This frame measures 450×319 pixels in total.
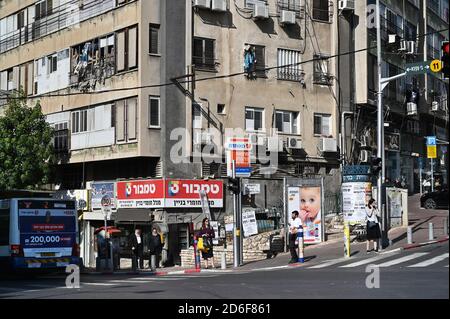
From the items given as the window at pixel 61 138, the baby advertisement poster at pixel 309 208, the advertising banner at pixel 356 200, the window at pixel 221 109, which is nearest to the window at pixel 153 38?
the window at pixel 221 109

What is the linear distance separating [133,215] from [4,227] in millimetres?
9975

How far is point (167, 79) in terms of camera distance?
33.4 m

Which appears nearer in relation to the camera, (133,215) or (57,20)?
(133,215)

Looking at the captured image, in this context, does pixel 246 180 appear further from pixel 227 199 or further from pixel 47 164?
pixel 47 164

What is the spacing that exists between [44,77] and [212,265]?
18055 mm

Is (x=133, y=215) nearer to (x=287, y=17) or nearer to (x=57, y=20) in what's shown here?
(x=287, y=17)

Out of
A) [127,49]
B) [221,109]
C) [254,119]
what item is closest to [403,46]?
[254,119]

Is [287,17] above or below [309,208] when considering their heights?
above

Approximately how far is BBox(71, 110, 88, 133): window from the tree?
142 centimetres

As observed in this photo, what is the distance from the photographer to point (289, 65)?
122 ft

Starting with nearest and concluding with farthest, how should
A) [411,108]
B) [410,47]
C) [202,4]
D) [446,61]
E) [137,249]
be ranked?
[446,61] < [137,249] < [202,4] < [410,47] < [411,108]

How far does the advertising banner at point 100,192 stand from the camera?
35.3m
